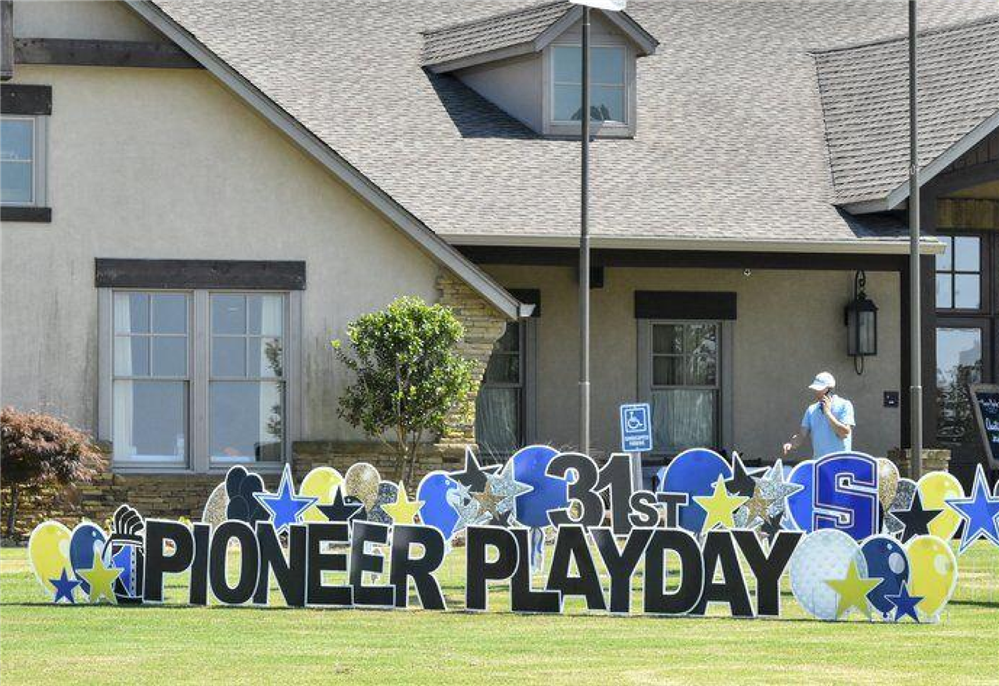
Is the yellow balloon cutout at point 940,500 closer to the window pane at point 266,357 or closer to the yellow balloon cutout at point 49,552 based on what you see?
the yellow balloon cutout at point 49,552

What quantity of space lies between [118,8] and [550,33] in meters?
5.69

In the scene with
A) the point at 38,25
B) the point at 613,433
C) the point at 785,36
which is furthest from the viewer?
the point at 785,36

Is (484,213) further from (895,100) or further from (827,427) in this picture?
(827,427)

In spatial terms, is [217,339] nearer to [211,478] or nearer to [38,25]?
[211,478]

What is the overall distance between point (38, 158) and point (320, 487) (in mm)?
6478

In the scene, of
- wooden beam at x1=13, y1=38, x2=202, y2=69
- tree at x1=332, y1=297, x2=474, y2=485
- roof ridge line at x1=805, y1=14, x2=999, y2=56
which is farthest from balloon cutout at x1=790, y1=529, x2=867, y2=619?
roof ridge line at x1=805, y1=14, x2=999, y2=56

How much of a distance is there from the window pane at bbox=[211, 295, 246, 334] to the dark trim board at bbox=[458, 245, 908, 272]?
8.80ft

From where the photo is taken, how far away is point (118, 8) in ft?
68.4

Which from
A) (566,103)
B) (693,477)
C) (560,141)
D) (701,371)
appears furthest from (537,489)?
(566,103)

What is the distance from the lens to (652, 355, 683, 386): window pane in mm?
24672

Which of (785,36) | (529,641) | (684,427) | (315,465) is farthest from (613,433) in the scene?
(529,641)

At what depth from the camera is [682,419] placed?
24672mm

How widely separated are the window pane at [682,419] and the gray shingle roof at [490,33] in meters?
4.60

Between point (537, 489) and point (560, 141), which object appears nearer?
point (537, 489)
